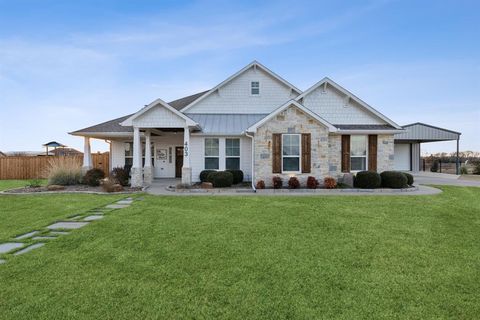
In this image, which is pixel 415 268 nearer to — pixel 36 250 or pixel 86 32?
pixel 36 250

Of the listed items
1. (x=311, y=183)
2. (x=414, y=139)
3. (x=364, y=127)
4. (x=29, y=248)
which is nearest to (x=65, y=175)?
(x=29, y=248)

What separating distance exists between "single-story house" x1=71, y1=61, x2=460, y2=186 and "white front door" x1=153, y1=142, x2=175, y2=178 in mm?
70

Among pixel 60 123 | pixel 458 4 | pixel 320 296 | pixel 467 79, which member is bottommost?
pixel 320 296

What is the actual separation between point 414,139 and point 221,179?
19.3 meters

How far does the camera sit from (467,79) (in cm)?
1753

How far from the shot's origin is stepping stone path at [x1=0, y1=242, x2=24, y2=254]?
191 inches

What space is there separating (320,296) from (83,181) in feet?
50.3

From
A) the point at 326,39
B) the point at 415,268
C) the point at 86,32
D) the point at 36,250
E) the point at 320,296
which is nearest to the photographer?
the point at 320,296

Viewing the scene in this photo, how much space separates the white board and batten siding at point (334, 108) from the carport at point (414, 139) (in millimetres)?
7539

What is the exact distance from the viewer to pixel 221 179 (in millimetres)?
13445

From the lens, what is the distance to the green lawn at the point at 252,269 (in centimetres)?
298

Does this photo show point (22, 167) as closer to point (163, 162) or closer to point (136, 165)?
point (163, 162)

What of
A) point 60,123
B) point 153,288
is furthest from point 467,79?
point 60,123

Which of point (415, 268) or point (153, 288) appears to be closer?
point (153, 288)
